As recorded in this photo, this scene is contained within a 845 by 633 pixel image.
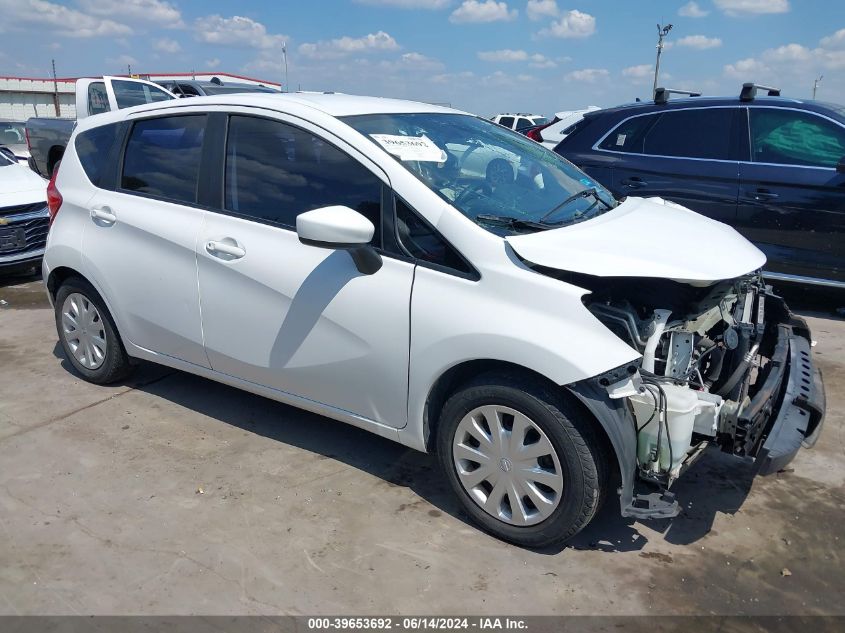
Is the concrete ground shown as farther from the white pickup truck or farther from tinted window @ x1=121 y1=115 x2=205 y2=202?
the white pickup truck

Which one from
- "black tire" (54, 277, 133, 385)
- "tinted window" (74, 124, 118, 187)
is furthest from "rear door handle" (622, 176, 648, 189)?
"black tire" (54, 277, 133, 385)

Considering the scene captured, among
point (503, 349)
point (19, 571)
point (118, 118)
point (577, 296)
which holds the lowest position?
point (19, 571)

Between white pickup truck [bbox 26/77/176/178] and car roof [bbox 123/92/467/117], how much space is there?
706 centimetres

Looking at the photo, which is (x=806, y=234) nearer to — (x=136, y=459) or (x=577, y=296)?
(x=577, y=296)

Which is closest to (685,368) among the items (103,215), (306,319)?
(306,319)

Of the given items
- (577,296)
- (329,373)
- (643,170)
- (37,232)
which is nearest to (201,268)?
(329,373)

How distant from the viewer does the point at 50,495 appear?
3.32 m

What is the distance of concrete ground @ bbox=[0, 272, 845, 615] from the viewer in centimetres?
265

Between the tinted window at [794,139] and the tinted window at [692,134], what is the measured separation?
8.9 inches

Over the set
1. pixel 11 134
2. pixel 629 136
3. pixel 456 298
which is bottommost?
pixel 456 298

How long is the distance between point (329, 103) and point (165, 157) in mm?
1050

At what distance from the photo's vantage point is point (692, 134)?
618 cm

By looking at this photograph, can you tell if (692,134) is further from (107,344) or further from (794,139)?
(107,344)

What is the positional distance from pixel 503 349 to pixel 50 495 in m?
2.29
